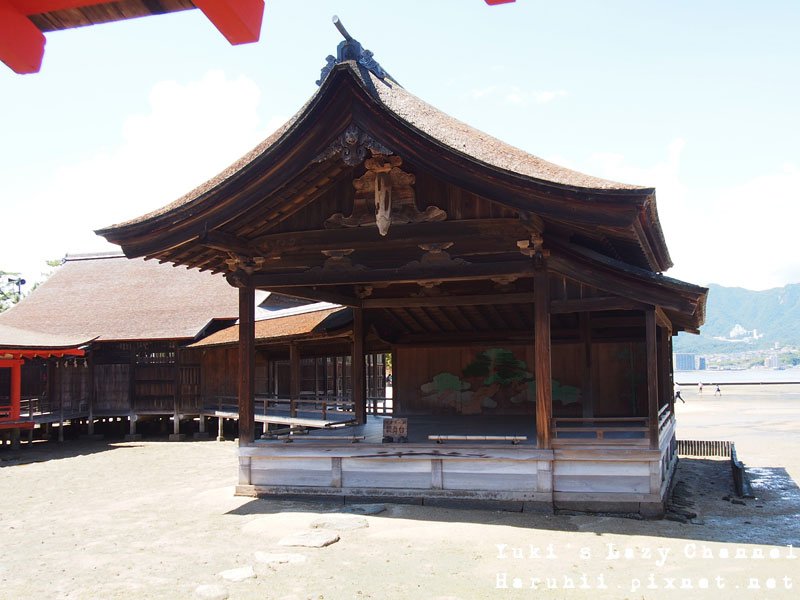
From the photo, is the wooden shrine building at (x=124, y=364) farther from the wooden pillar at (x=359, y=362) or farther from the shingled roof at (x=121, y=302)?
the wooden pillar at (x=359, y=362)

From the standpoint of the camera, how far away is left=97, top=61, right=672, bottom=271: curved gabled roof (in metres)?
9.45

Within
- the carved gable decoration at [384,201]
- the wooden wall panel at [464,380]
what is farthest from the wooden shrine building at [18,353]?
the carved gable decoration at [384,201]

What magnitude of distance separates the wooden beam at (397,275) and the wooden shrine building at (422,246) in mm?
24

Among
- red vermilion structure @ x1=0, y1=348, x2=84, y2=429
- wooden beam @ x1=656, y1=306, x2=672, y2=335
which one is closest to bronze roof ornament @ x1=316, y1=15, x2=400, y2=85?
wooden beam @ x1=656, y1=306, x2=672, y2=335

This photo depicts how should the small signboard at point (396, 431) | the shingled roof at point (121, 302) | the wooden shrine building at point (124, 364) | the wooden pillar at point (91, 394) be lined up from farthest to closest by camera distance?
the shingled roof at point (121, 302)
the wooden pillar at point (91, 394)
the wooden shrine building at point (124, 364)
the small signboard at point (396, 431)

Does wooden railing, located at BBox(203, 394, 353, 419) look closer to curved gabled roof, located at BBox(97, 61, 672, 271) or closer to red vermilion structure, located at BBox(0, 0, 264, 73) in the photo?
curved gabled roof, located at BBox(97, 61, 672, 271)

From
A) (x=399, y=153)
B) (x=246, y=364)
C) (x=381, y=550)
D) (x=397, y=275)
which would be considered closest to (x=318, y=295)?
(x=246, y=364)

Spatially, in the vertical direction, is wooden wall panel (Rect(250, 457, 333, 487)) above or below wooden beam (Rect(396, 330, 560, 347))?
below

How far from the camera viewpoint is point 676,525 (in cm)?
1000

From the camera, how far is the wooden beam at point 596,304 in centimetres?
1067

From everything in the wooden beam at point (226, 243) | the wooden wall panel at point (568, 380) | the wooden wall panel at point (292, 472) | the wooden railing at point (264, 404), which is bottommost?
the wooden wall panel at point (292, 472)

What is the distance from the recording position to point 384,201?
10.6 m

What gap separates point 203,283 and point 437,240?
68.5ft

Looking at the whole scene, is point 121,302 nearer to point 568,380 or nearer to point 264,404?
point 264,404
